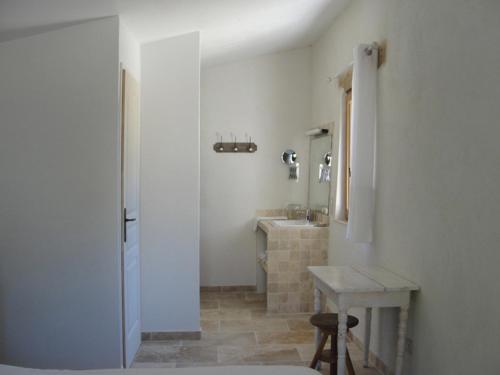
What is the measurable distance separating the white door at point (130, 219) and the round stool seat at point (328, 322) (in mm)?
1293

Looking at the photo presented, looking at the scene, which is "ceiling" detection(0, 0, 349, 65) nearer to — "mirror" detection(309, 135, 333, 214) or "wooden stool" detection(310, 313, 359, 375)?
"mirror" detection(309, 135, 333, 214)

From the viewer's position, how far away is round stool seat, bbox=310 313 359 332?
2.81 meters

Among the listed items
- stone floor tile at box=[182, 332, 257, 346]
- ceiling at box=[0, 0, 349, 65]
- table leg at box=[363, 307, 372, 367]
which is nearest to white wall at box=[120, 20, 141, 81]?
ceiling at box=[0, 0, 349, 65]

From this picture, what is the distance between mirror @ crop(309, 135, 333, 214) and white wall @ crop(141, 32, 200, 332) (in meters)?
1.47

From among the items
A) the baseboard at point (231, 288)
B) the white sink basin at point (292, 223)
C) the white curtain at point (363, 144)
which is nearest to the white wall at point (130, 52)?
the white curtain at point (363, 144)

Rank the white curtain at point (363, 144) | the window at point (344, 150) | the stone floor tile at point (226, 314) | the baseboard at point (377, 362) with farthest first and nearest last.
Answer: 1. the stone floor tile at point (226, 314)
2. the window at point (344, 150)
3. the white curtain at point (363, 144)
4. the baseboard at point (377, 362)

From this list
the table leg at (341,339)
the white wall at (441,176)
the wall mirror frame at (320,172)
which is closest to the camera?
the white wall at (441,176)

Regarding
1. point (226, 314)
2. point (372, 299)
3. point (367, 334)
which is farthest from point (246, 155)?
point (372, 299)

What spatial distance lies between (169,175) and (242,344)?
1488 millimetres

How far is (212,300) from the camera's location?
4926mm

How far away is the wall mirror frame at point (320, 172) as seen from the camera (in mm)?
4543

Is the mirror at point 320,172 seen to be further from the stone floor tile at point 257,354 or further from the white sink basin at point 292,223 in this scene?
the stone floor tile at point 257,354

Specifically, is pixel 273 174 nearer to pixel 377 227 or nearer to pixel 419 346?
pixel 377 227

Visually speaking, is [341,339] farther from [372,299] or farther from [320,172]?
[320,172]
